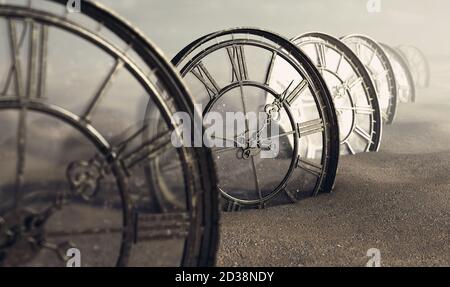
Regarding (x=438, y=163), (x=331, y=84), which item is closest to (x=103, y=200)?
(x=331, y=84)

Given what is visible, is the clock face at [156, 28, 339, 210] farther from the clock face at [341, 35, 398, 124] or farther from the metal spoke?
the clock face at [341, 35, 398, 124]

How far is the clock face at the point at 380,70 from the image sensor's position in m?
12.8

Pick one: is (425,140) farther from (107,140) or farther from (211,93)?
(107,140)

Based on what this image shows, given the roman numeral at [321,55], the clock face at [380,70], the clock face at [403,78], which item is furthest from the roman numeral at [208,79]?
the clock face at [403,78]

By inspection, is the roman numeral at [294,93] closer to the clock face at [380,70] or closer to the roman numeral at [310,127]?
the roman numeral at [310,127]

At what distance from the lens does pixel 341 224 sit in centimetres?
610

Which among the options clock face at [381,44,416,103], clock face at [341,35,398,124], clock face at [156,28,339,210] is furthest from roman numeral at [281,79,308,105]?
clock face at [381,44,416,103]

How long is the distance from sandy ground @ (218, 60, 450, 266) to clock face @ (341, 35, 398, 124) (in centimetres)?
463

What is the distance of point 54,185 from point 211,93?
333cm

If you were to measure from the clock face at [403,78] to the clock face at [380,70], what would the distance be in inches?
178

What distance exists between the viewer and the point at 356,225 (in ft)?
19.8

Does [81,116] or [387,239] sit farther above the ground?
[81,116]

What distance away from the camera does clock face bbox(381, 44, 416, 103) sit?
17844 mm
